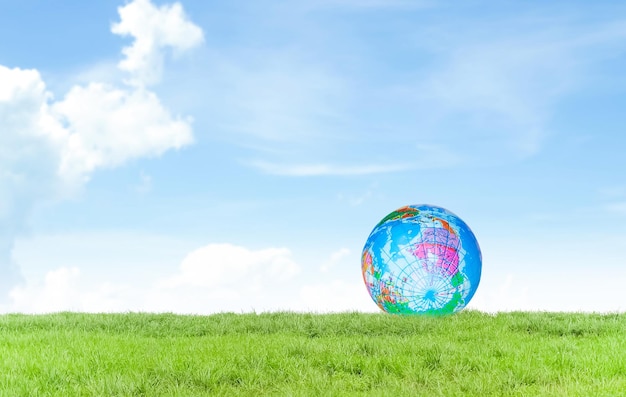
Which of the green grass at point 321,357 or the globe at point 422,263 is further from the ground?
the globe at point 422,263

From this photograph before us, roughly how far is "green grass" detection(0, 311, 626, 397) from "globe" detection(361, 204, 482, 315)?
0.78m

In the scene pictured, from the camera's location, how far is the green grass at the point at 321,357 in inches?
247

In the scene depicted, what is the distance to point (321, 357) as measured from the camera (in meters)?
7.41

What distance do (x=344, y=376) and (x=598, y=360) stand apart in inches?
119

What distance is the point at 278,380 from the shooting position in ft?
21.8

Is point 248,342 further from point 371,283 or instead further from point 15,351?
point 371,283

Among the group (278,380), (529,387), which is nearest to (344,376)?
(278,380)

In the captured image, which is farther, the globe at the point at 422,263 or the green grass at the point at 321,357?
the globe at the point at 422,263

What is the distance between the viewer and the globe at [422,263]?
37.0 feet

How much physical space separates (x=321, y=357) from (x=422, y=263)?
4.31 metres

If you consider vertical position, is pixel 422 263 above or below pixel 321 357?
above

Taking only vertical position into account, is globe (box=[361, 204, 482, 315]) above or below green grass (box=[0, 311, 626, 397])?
above

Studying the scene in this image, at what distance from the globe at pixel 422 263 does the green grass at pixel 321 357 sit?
778mm

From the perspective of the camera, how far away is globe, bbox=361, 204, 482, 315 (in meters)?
11.3
